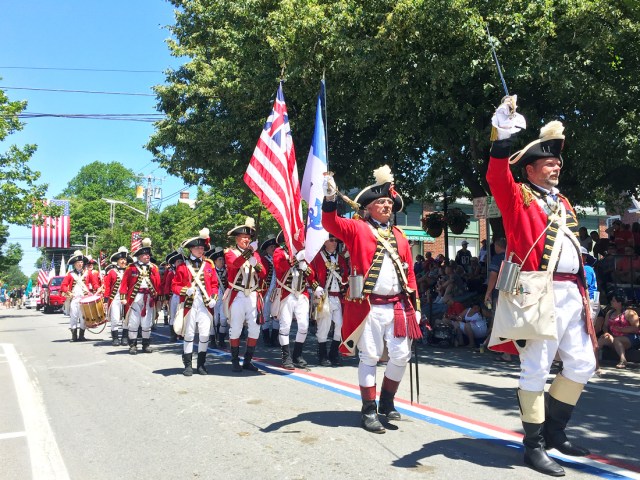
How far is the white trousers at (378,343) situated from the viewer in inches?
205

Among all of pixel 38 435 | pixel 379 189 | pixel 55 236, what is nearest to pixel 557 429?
pixel 379 189

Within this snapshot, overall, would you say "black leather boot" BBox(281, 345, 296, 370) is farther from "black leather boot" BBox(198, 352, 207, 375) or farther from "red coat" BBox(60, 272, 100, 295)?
"red coat" BBox(60, 272, 100, 295)

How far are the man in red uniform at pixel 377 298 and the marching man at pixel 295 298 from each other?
11.8 feet

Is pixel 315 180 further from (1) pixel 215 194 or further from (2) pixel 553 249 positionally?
(1) pixel 215 194

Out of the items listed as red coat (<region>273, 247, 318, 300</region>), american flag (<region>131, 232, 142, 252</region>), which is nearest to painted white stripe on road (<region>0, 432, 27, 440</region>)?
red coat (<region>273, 247, 318, 300</region>)

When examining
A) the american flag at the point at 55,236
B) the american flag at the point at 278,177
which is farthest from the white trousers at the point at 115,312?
the american flag at the point at 55,236

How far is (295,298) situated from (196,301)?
4.99ft

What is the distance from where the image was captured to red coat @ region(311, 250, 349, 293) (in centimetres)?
945

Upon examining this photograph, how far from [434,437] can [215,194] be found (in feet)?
90.4

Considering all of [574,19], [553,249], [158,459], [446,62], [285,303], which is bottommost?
[158,459]

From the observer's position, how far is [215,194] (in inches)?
1241

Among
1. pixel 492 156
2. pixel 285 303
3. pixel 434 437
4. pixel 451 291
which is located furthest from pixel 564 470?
pixel 451 291

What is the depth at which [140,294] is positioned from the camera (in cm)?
1162

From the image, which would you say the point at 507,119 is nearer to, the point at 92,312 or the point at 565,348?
the point at 565,348
